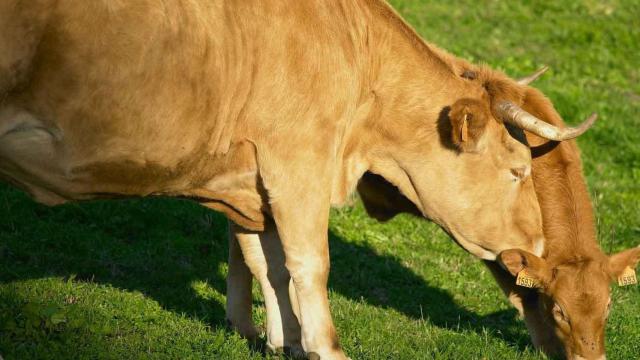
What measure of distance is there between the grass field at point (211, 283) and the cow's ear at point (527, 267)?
22.7 inches

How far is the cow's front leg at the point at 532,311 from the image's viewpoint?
25.6 feet

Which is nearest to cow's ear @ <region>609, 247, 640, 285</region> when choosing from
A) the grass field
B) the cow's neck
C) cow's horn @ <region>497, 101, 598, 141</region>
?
the cow's neck

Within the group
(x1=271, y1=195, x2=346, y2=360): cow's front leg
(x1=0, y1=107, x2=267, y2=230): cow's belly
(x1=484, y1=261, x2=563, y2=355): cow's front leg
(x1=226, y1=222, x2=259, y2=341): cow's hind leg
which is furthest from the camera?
(x1=226, y1=222, x2=259, y2=341): cow's hind leg

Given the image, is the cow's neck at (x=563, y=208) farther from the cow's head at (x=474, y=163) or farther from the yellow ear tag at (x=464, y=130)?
the yellow ear tag at (x=464, y=130)

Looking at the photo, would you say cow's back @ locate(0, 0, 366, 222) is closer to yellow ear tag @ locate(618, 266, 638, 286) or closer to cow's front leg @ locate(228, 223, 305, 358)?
cow's front leg @ locate(228, 223, 305, 358)

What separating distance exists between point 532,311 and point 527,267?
618 millimetres

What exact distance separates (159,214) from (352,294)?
2.13m

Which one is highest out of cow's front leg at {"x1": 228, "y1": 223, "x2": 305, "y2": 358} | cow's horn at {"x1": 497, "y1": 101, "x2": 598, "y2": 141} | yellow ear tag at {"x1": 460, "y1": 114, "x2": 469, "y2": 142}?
cow's horn at {"x1": 497, "y1": 101, "x2": 598, "y2": 141}

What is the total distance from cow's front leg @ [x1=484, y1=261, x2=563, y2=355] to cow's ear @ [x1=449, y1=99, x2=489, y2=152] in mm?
1257

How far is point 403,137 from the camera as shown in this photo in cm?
735

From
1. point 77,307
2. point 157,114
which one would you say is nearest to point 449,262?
point 77,307

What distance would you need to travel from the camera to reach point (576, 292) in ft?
24.4

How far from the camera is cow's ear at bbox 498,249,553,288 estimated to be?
24.5 feet

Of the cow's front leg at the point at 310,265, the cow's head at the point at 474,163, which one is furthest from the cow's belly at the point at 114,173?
the cow's head at the point at 474,163
